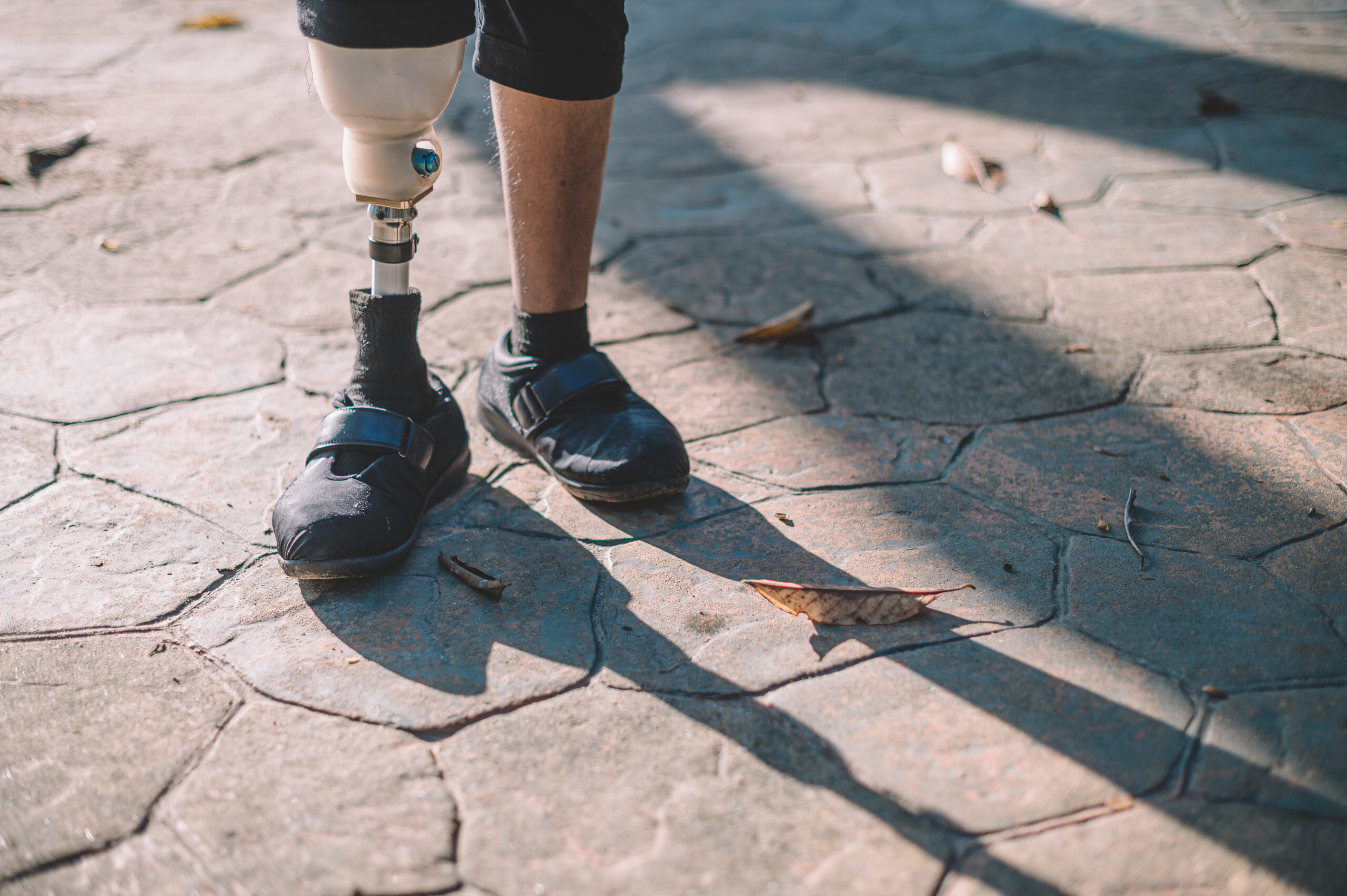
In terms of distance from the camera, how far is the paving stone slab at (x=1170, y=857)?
3.04 feet

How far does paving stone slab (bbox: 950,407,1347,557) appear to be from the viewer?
148cm

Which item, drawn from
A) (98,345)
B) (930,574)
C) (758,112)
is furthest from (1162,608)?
(758,112)

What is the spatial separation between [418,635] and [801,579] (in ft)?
1.81

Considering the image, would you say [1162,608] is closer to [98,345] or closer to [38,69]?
[98,345]

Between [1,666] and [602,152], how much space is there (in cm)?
114

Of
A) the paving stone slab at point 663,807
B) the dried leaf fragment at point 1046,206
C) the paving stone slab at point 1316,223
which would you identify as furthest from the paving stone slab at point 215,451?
the paving stone slab at point 1316,223

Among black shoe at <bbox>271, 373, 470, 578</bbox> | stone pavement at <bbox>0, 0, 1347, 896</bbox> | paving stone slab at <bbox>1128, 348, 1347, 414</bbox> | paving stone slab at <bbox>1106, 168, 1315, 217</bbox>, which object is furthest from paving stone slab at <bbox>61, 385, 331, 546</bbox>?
paving stone slab at <bbox>1106, 168, 1315, 217</bbox>

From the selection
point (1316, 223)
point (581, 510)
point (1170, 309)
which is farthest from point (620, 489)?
point (1316, 223)

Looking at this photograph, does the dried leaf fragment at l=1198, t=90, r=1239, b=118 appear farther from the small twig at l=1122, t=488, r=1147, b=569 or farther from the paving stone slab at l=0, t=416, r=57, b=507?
the paving stone slab at l=0, t=416, r=57, b=507

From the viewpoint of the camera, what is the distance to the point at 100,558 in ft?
4.75

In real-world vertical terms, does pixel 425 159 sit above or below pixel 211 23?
above

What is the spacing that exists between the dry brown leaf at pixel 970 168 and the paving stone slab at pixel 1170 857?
221cm

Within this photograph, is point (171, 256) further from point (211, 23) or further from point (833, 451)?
point (211, 23)

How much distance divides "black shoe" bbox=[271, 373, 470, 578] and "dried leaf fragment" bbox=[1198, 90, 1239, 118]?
9.70 feet
